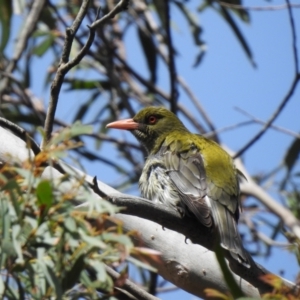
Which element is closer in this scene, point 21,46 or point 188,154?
point 188,154

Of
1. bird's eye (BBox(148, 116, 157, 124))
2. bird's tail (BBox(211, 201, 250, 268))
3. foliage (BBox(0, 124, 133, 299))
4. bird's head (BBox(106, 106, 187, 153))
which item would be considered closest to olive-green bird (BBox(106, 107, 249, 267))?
bird's tail (BBox(211, 201, 250, 268))

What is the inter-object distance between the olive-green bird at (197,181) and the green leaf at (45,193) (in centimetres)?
210

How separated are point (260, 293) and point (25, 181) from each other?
1.61 metres

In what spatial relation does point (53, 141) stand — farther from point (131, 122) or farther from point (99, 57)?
point (99, 57)

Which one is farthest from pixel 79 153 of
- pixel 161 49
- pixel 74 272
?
pixel 74 272

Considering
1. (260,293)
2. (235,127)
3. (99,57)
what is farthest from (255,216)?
(260,293)

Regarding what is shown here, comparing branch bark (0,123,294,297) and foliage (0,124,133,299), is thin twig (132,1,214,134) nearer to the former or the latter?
branch bark (0,123,294,297)

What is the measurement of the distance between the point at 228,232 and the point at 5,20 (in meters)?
2.56

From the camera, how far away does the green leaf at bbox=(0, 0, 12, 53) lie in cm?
606

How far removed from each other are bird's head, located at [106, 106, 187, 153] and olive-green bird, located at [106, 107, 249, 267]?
20 cm

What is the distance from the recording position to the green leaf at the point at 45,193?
7.61 ft

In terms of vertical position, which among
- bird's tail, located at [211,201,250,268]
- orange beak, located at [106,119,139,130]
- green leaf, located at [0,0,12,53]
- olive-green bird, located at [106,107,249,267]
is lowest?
bird's tail, located at [211,201,250,268]

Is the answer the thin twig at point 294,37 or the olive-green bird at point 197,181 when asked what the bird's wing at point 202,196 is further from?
the thin twig at point 294,37

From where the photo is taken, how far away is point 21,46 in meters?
6.80
